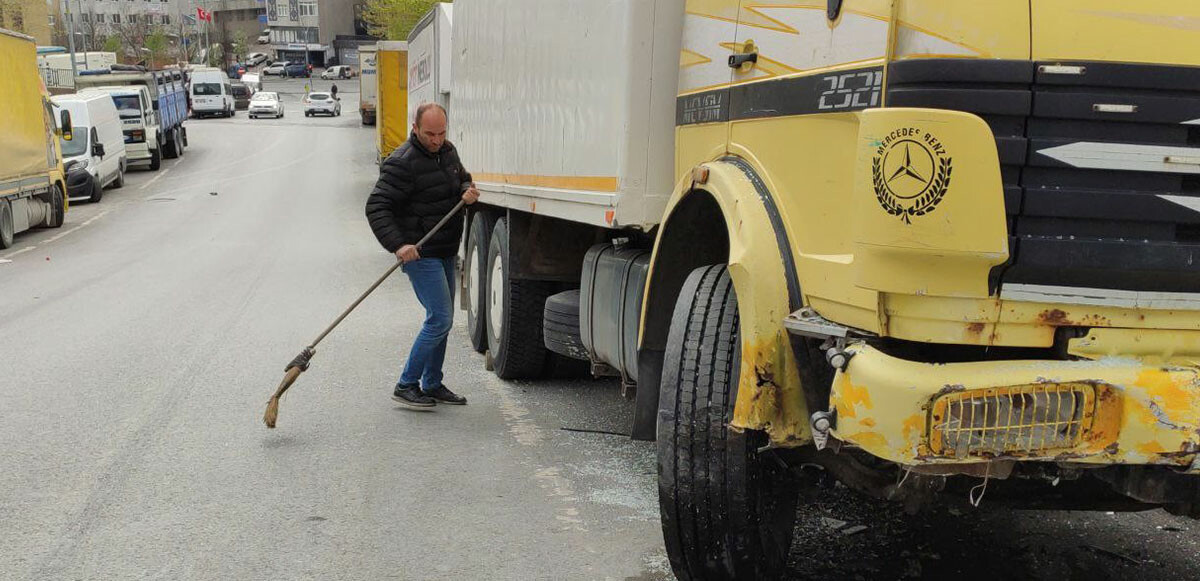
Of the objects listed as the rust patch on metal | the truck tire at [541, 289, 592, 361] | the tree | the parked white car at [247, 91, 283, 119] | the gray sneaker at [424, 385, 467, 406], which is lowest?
the parked white car at [247, 91, 283, 119]

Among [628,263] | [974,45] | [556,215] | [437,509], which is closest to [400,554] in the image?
[437,509]

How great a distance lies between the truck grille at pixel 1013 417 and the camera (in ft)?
9.59

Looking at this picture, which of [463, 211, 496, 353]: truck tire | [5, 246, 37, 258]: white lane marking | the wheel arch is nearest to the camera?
the wheel arch

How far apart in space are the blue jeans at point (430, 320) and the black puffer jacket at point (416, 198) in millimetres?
101

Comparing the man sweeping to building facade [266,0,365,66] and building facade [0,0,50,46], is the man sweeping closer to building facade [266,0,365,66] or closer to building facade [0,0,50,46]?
building facade [0,0,50,46]

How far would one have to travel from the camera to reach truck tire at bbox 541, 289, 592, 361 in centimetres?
669

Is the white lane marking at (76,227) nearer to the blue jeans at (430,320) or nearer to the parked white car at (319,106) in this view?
the blue jeans at (430,320)

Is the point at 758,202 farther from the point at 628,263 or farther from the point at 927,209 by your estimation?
the point at 628,263

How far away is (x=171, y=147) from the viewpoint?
40469 millimetres

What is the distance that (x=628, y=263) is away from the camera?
5594mm

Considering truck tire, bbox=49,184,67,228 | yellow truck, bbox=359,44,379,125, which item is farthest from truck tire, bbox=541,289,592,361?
yellow truck, bbox=359,44,379,125

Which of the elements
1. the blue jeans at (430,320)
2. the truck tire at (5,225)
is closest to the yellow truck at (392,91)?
the truck tire at (5,225)

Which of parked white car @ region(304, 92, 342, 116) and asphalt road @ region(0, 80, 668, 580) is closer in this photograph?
asphalt road @ region(0, 80, 668, 580)

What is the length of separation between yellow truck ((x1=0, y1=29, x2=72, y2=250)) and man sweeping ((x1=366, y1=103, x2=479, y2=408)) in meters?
13.9
